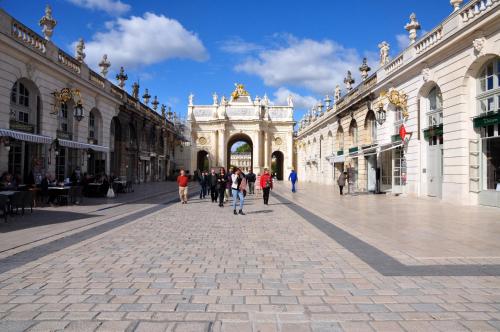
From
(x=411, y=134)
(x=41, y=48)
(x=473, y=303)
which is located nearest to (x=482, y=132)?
(x=411, y=134)

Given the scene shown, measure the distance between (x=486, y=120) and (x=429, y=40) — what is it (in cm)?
558

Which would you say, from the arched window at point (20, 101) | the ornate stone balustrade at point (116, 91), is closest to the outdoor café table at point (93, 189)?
the arched window at point (20, 101)

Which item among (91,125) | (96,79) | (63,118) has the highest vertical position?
(96,79)

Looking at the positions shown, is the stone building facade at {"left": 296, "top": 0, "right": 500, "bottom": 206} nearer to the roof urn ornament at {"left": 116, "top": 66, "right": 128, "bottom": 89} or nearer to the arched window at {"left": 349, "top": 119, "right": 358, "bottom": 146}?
the arched window at {"left": 349, "top": 119, "right": 358, "bottom": 146}

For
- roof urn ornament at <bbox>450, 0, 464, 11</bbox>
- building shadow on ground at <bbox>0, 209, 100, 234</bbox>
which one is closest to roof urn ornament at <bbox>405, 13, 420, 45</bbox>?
roof urn ornament at <bbox>450, 0, 464, 11</bbox>

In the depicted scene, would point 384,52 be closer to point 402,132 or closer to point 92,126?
point 402,132

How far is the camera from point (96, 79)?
24281 millimetres

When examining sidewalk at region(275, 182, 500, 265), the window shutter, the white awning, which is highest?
the white awning

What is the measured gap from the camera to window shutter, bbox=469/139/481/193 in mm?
14148

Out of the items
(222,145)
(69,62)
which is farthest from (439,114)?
(222,145)

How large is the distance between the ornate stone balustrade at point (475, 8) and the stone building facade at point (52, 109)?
16.9m

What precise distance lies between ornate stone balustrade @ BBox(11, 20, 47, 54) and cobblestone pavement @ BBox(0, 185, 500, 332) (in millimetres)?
12112

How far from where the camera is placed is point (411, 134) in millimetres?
19281

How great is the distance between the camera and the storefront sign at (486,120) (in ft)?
42.1
